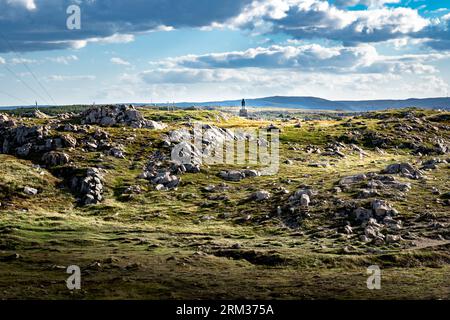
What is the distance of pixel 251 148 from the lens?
157375mm

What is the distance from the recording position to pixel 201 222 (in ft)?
292

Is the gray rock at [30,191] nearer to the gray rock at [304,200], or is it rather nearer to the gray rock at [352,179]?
the gray rock at [304,200]

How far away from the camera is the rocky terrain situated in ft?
192

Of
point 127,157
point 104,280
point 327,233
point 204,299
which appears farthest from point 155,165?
point 204,299

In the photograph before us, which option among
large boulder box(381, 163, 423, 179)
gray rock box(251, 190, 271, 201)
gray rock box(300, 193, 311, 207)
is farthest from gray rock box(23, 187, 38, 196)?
large boulder box(381, 163, 423, 179)

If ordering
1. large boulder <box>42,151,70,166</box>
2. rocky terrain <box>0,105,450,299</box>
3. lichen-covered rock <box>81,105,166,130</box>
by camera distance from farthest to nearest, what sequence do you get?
lichen-covered rock <box>81,105,166,130</box>
large boulder <box>42,151,70,166</box>
rocky terrain <box>0,105,450,299</box>

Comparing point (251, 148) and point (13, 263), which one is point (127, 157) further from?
point (13, 263)

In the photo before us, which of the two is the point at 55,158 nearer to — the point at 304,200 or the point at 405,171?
the point at 304,200

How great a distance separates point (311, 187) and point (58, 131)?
2870 inches

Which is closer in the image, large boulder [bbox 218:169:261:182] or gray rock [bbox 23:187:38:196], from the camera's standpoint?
gray rock [bbox 23:187:38:196]

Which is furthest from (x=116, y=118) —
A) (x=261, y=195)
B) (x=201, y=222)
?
(x=201, y=222)

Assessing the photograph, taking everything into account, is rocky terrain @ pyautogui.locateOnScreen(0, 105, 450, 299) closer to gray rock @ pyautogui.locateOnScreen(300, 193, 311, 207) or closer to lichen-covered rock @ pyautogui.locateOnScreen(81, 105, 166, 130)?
gray rock @ pyautogui.locateOnScreen(300, 193, 311, 207)
